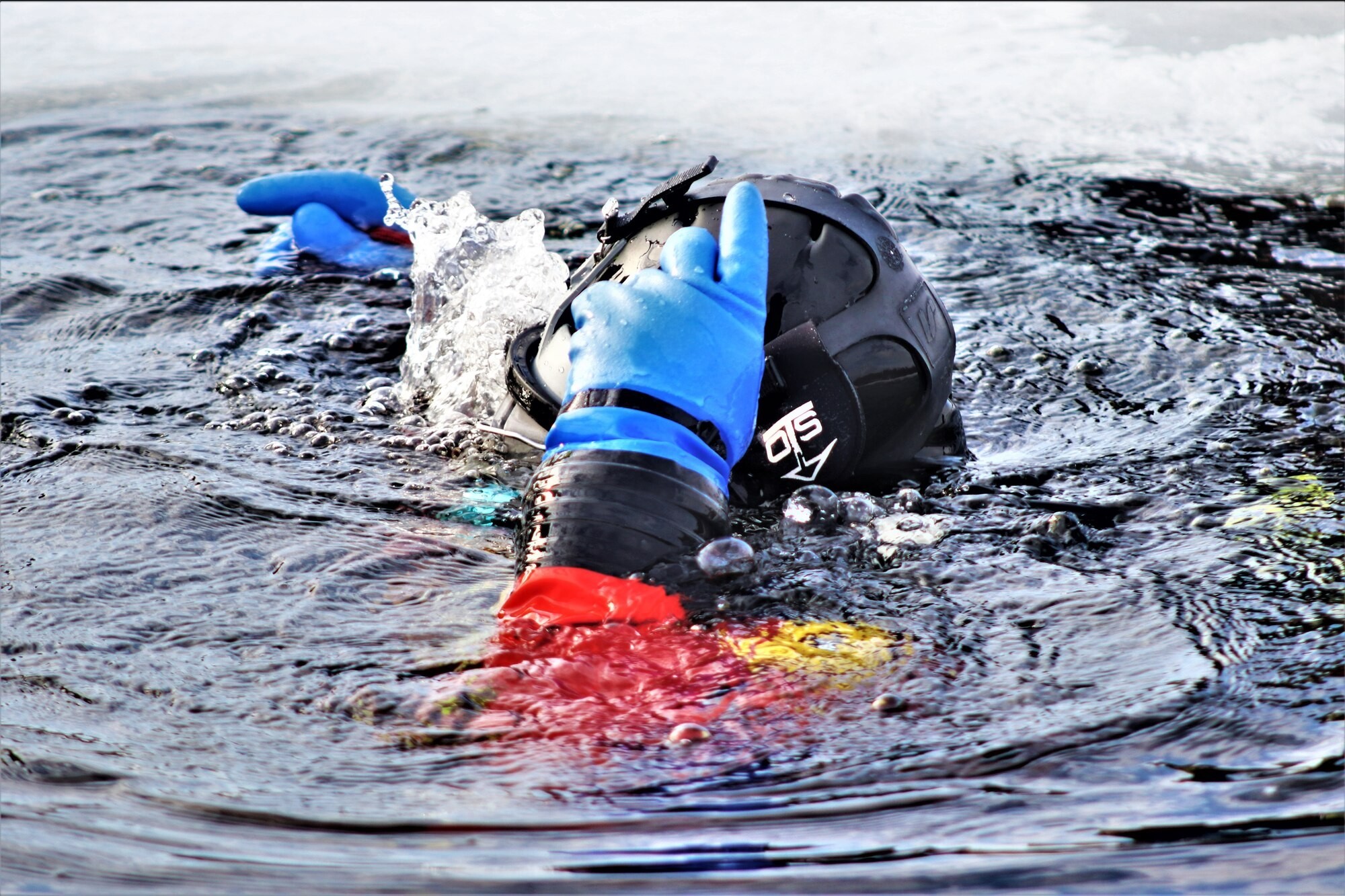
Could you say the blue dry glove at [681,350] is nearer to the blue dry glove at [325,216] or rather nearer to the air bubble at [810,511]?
the air bubble at [810,511]

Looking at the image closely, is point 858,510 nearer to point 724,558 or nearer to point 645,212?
point 724,558

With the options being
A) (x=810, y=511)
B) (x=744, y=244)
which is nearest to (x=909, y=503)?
(x=810, y=511)

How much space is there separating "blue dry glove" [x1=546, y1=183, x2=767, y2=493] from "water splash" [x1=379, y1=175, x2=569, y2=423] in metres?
0.87

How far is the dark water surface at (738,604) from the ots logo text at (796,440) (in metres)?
0.16

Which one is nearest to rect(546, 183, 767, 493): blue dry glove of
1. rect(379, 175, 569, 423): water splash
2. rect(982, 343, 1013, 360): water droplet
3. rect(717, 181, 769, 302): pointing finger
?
rect(717, 181, 769, 302): pointing finger

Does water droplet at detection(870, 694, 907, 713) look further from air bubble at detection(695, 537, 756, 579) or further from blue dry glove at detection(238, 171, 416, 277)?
blue dry glove at detection(238, 171, 416, 277)

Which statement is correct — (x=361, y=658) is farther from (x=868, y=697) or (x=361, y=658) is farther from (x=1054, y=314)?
(x=1054, y=314)

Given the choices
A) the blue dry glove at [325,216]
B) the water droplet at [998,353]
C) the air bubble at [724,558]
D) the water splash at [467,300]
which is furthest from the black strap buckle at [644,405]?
the blue dry glove at [325,216]

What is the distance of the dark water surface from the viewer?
4.92ft

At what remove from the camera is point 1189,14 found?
6.41m

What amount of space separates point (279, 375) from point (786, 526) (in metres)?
1.74

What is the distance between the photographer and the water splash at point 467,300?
327 cm

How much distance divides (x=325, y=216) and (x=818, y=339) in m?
2.64

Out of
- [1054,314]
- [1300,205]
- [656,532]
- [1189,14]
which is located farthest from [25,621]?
[1189,14]
